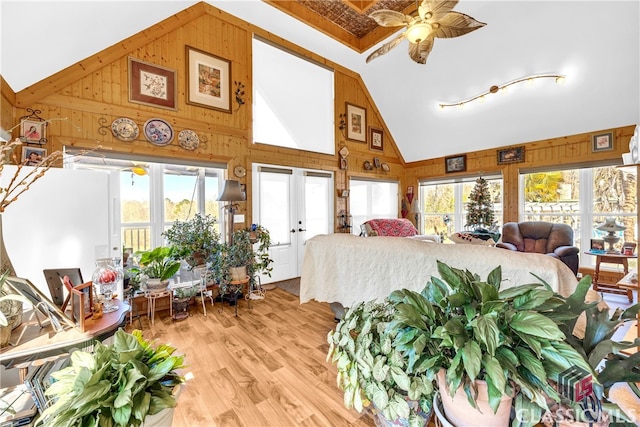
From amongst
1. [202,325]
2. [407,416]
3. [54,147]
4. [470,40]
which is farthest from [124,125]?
[470,40]

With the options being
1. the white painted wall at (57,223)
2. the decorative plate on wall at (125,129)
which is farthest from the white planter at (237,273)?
the decorative plate on wall at (125,129)

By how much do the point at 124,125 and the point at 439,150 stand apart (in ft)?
19.2

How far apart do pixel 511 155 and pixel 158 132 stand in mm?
6031

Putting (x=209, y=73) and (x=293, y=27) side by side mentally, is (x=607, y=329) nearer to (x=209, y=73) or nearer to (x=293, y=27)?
(x=209, y=73)

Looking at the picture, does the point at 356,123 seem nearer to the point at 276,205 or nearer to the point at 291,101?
the point at 291,101

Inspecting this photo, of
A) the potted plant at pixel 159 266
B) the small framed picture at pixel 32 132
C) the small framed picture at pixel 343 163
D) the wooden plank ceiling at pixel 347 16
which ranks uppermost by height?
the wooden plank ceiling at pixel 347 16

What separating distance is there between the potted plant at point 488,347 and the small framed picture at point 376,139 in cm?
546

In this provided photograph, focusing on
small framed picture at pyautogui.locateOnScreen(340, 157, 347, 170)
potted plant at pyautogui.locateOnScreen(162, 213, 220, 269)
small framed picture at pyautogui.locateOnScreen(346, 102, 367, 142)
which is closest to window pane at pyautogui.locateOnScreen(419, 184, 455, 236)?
small framed picture at pyautogui.locateOnScreen(346, 102, 367, 142)

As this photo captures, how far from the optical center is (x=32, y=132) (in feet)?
8.36

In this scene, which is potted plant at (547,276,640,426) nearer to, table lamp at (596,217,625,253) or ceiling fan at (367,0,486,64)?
ceiling fan at (367,0,486,64)

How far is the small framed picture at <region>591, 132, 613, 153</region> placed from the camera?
396 cm

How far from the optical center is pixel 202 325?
280 cm

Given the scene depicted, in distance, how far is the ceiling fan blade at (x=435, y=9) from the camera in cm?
211

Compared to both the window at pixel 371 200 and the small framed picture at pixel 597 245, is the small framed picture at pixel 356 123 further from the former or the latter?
the small framed picture at pixel 597 245
